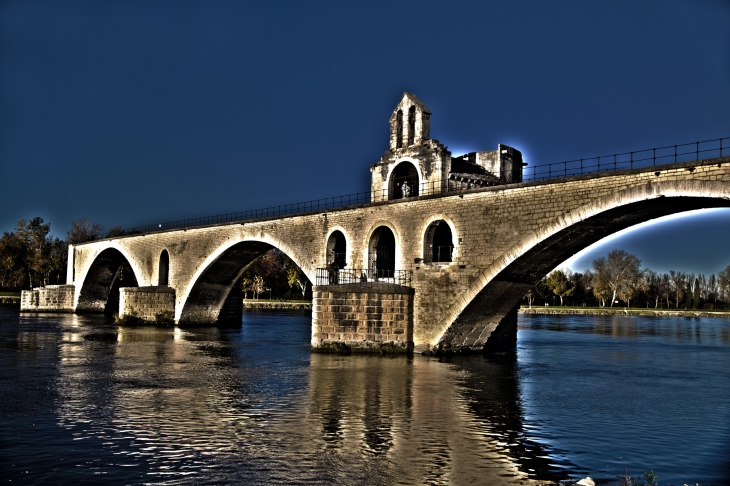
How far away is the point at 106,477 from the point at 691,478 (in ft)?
29.1

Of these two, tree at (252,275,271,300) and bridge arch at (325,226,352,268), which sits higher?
bridge arch at (325,226,352,268)

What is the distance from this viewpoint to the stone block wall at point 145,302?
132ft

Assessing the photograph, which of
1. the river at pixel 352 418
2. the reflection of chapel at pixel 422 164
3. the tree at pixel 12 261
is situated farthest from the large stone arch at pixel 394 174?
the tree at pixel 12 261

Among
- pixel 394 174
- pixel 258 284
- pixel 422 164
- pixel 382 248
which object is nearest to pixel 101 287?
pixel 258 284

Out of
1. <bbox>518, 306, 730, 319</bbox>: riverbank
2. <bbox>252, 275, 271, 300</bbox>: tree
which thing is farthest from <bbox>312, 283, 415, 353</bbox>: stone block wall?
<bbox>252, 275, 271, 300</bbox>: tree

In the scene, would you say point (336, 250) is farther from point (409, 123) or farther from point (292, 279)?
point (292, 279)

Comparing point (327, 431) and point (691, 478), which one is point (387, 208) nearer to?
point (327, 431)

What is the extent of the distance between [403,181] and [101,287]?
36104 mm

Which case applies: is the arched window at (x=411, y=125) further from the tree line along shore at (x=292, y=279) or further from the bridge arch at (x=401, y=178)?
the tree line along shore at (x=292, y=279)

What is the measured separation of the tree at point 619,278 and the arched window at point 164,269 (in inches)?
2444

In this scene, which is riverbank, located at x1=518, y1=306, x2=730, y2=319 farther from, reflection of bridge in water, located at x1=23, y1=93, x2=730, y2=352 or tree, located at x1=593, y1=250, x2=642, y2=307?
reflection of bridge in water, located at x1=23, y1=93, x2=730, y2=352

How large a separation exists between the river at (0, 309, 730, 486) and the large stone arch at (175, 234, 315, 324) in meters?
14.0

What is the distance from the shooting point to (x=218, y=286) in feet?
139

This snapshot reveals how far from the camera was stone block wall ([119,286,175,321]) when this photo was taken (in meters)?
40.3
